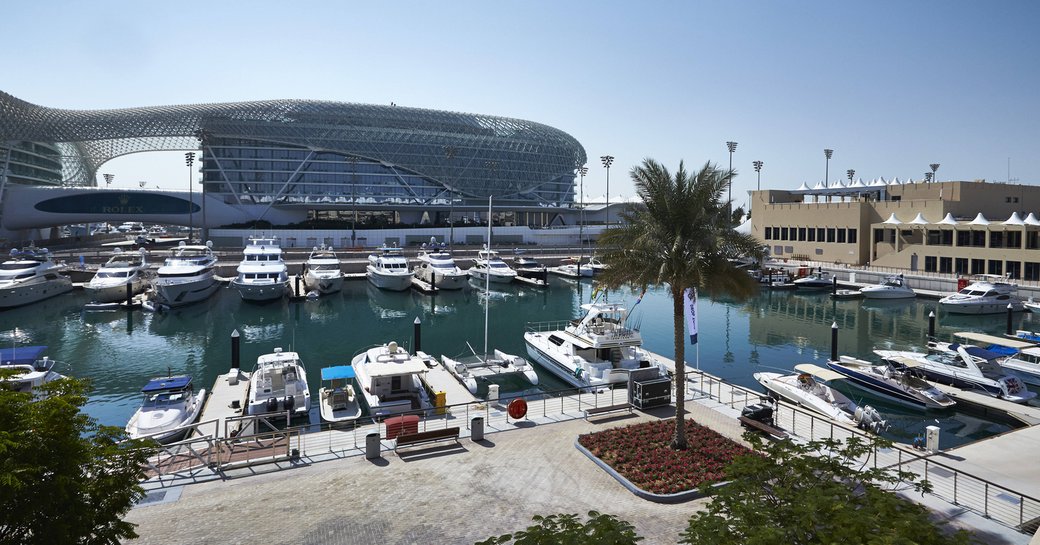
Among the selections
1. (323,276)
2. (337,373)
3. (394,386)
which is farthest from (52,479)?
(323,276)

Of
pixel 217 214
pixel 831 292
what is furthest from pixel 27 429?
pixel 217 214

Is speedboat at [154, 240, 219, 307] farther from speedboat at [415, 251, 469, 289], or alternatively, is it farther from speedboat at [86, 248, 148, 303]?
speedboat at [415, 251, 469, 289]

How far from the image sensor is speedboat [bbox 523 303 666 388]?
28.5 meters

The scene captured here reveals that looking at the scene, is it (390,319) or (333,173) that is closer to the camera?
(390,319)

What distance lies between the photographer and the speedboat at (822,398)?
75.7 feet

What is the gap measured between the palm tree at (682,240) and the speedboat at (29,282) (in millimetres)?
60934

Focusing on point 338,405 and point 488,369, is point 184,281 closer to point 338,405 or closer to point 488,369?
point 488,369

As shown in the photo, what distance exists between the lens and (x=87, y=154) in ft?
→ 497

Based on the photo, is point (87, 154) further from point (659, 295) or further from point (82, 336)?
point (659, 295)

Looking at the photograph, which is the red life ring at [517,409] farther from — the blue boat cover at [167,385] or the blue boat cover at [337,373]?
the blue boat cover at [167,385]

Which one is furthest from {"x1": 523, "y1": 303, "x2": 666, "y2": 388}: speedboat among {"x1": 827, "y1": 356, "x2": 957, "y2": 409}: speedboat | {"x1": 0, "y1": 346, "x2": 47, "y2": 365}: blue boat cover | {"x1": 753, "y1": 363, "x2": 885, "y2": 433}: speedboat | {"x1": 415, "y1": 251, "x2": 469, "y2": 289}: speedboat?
{"x1": 415, "y1": 251, "x2": 469, "y2": 289}: speedboat

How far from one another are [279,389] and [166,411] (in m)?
4.16

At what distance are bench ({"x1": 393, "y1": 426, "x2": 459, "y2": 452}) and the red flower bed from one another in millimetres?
3875

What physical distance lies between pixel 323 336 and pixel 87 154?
144m
